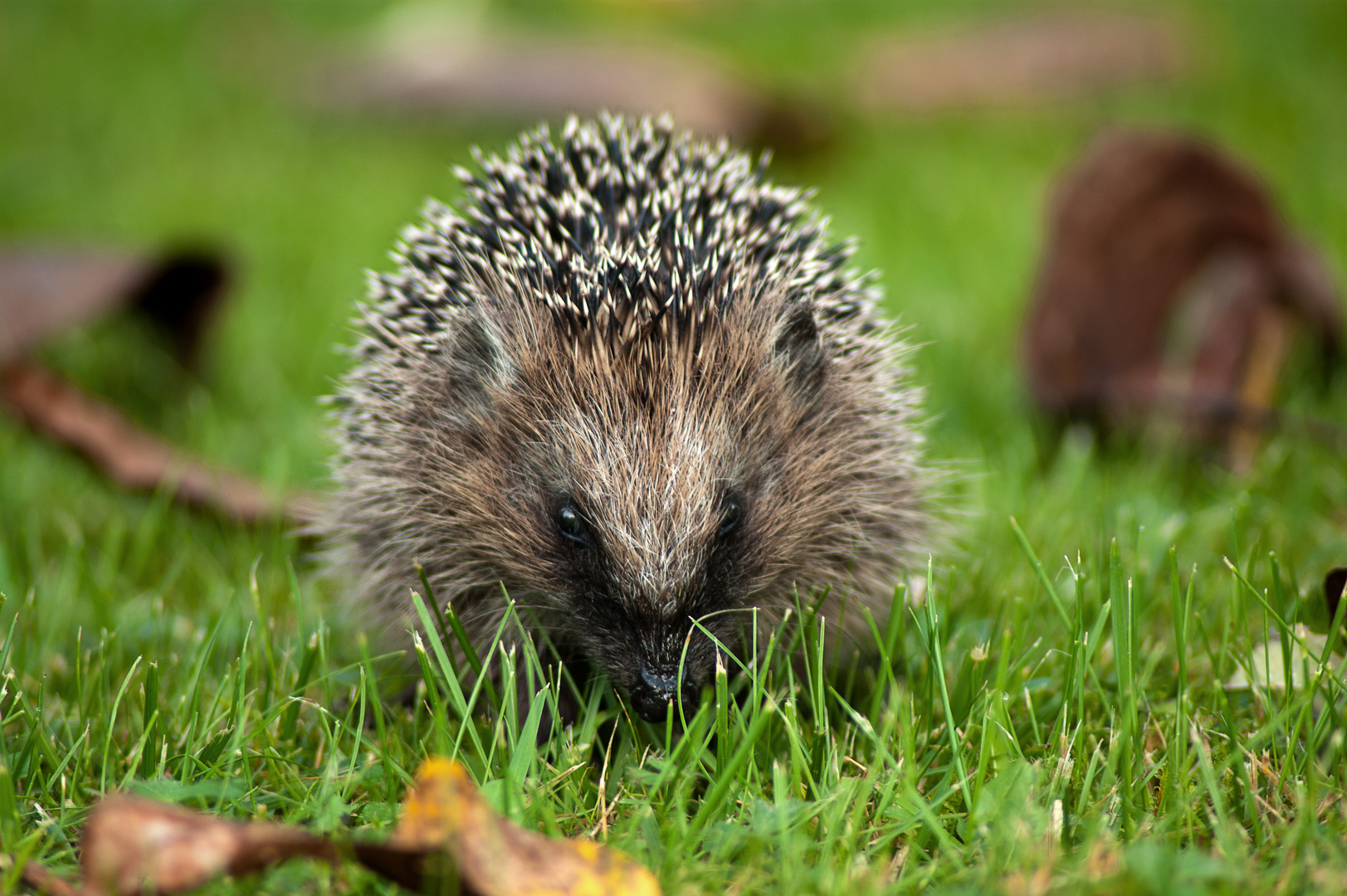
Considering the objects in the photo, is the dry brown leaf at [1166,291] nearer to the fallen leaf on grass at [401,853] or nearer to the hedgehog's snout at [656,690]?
the hedgehog's snout at [656,690]

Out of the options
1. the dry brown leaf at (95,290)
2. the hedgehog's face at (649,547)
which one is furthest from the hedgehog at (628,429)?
the dry brown leaf at (95,290)

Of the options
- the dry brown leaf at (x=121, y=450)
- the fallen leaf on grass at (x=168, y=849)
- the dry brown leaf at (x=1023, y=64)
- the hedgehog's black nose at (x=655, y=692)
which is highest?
the dry brown leaf at (x=1023, y=64)

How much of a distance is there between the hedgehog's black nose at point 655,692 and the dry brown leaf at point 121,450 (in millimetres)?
1762

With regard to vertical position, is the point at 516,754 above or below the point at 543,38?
below

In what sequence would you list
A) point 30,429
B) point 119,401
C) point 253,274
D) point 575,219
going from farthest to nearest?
point 253,274 → point 119,401 → point 30,429 → point 575,219

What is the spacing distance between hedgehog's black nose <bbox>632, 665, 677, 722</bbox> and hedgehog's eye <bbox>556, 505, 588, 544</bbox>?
0.43 meters

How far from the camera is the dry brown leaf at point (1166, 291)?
511 cm

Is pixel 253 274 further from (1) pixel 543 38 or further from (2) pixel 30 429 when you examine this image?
(1) pixel 543 38

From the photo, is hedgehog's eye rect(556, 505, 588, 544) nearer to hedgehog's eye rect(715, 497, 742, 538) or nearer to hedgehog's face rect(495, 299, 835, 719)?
hedgehog's face rect(495, 299, 835, 719)

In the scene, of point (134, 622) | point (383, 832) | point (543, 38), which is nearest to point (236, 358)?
point (134, 622)

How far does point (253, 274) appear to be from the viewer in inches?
287

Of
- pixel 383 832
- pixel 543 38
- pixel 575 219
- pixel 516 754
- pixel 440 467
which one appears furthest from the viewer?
pixel 543 38

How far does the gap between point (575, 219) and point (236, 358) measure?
3.06 m

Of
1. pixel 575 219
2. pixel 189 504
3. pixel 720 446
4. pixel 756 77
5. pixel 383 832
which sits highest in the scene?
pixel 756 77
